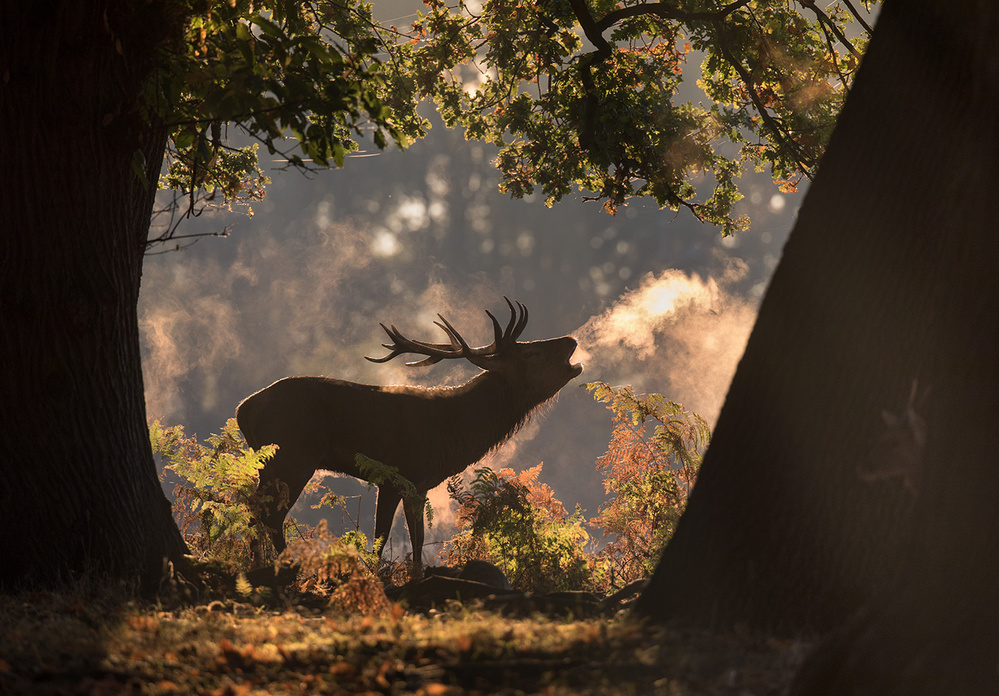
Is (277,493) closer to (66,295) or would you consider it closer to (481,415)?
(481,415)

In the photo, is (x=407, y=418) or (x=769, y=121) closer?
(x=407, y=418)

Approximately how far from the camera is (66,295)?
477 centimetres

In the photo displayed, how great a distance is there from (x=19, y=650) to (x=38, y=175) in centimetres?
334

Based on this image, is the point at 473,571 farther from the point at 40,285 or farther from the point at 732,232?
the point at 732,232

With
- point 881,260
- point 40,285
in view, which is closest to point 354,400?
point 40,285

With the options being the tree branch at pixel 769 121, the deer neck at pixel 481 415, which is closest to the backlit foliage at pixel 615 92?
the tree branch at pixel 769 121

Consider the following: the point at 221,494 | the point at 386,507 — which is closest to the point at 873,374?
the point at 386,507

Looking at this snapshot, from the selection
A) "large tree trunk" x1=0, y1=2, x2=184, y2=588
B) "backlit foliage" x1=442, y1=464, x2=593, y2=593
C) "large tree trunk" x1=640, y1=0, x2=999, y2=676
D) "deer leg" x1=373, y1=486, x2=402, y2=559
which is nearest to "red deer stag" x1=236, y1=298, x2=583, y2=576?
"deer leg" x1=373, y1=486, x2=402, y2=559

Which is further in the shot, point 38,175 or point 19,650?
point 38,175

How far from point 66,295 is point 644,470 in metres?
7.01

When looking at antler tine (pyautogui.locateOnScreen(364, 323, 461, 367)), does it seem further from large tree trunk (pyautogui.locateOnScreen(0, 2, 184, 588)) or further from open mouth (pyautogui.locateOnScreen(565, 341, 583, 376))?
large tree trunk (pyautogui.locateOnScreen(0, 2, 184, 588))

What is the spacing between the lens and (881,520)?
10.2ft

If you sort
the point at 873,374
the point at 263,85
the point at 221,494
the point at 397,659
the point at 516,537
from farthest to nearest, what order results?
the point at 516,537, the point at 221,494, the point at 263,85, the point at 873,374, the point at 397,659

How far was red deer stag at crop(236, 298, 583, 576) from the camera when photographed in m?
8.23
